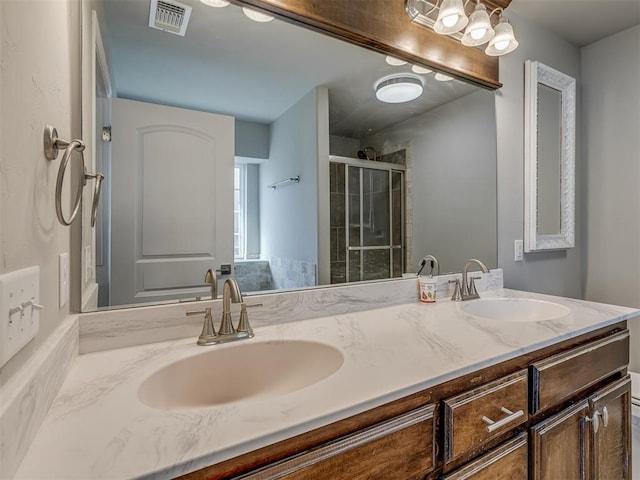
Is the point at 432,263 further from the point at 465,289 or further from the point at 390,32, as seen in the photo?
the point at 390,32

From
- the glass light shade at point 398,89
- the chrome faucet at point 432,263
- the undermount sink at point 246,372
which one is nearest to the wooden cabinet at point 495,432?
the undermount sink at point 246,372

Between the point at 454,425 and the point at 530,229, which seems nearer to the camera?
the point at 454,425

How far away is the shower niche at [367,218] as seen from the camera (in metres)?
1.33

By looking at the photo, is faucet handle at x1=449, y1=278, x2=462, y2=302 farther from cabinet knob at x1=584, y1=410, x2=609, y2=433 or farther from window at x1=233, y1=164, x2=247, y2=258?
window at x1=233, y1=164, x2=247, y2=258

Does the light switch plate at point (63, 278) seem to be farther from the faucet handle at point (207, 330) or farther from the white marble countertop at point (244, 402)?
the faucet handle at point (207, 330)

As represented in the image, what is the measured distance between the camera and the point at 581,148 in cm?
216

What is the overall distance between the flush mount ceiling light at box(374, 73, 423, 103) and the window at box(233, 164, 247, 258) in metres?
0.72

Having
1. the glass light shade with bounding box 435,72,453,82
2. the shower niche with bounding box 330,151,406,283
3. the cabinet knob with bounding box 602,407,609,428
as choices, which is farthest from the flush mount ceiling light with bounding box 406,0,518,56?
the cabinet knob with bounding box 602,407,609,428

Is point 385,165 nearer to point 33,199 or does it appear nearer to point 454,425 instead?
point 454,425

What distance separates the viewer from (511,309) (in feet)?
4.95

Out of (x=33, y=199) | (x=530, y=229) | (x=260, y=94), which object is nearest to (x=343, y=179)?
(x=260, y=94)

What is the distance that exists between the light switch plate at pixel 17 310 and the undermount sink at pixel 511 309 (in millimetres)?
1383

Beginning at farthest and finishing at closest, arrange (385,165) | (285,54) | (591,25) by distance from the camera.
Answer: (591,25) → (385,165) → (285,54)

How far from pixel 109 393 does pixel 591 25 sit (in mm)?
2840
